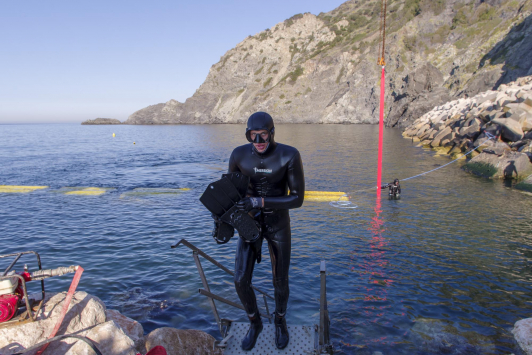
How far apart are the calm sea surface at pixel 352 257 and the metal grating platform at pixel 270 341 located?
84.5 inches

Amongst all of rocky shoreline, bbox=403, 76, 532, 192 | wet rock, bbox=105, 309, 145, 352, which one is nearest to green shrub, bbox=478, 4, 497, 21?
rocky shoreline, bbox=403, 76, 532, 192

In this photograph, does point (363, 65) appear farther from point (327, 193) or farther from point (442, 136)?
point (327, 193)

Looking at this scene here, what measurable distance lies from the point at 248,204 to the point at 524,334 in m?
6.61

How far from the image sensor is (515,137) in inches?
1014

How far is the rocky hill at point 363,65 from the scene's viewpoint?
273ft

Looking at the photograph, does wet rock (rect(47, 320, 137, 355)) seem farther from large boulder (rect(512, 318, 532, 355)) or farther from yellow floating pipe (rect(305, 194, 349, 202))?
yellow floating pipe (rect(305, 194, 349, 202))

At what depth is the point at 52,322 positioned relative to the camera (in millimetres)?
5457

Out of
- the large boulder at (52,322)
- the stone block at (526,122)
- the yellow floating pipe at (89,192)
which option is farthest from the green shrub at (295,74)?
the large boulder at (52,322)

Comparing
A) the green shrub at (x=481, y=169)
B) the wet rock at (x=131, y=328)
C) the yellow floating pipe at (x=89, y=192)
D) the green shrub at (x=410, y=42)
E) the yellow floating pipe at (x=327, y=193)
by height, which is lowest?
the yellow floating pipe at (x=327, y=193)

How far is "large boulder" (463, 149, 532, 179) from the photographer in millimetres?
23219

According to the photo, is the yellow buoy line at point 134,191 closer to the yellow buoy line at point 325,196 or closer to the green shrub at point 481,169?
the yellow buoy line at point 325,196

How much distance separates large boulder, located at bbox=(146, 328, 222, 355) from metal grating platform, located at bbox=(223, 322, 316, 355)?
1.23 feet

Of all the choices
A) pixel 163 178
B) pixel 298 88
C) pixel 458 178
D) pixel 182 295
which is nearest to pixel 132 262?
pixel 182 295

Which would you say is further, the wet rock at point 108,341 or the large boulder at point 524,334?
the large boulder at point 524,334
